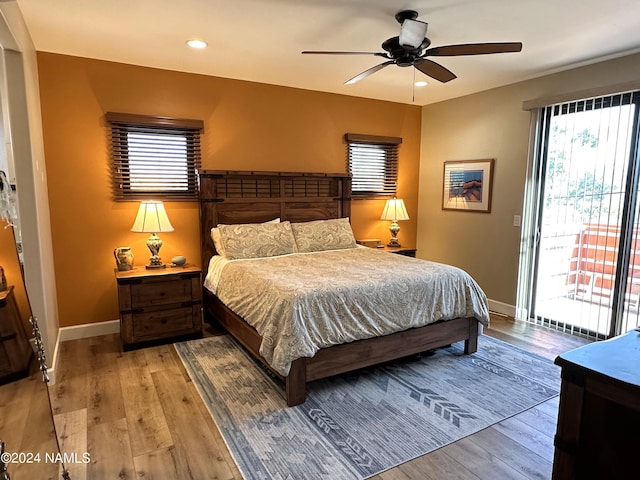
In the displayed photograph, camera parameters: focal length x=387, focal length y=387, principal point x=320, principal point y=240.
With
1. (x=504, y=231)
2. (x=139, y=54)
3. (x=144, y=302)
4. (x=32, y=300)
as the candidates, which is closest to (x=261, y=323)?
(x=144, y=302)

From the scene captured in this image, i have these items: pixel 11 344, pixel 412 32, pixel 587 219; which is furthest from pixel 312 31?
pixel 587 219

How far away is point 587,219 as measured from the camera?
3.76 meters

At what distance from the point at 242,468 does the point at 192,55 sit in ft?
10.9

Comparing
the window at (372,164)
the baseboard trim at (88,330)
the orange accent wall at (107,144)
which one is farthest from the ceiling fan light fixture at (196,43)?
the baseboard trim at (88,330)

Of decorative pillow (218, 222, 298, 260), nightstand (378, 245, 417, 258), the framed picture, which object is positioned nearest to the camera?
decorative pillow (218, 222, 298, 260)

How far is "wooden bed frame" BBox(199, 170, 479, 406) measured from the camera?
107 inches

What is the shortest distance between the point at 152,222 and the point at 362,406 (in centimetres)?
247

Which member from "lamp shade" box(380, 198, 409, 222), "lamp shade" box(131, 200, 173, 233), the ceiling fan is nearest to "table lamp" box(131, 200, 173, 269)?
"lamp shade" box(131, 200, 173, 233)

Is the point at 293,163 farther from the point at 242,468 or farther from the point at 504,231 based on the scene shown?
the point at 242,468

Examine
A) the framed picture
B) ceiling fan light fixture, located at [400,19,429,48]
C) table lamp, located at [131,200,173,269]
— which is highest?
ceiling fan light fixture, located at [400,19,429,48]

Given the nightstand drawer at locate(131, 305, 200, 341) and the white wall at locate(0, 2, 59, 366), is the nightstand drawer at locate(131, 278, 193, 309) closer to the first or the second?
the nightstand drawer at locate(131, 305, 200, 341)

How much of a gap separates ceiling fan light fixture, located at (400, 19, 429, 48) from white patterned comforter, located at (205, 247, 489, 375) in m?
1.68

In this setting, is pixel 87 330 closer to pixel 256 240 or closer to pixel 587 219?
pixel 256 240

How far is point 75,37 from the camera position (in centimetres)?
311
